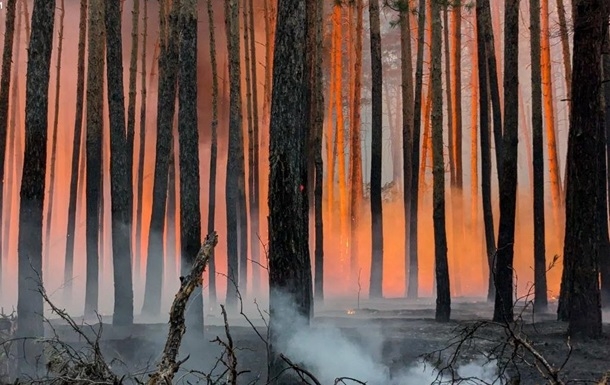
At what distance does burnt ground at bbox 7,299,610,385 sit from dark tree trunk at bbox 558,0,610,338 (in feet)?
1.67

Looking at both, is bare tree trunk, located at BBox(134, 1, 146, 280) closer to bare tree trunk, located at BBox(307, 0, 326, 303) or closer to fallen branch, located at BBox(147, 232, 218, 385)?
bare tree trunk, located at BBox(307, 0, 326, 303)

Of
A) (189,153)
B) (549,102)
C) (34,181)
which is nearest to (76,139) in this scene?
(189,153)

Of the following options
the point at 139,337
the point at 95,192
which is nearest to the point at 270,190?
the point at 139,337

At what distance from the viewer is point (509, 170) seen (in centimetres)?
971

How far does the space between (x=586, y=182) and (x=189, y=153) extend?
625cm

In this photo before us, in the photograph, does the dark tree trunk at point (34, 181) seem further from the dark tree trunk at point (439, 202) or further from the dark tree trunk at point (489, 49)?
the dark tree trunk at point (489, 49)

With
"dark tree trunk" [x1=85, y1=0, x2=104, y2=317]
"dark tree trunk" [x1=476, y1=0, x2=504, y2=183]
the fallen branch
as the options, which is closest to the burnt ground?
"dark tree trunk" [x1=85, y1=0, x2=104, y2=317]

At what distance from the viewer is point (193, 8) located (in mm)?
9766

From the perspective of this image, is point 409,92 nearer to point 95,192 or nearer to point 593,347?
point 95,192

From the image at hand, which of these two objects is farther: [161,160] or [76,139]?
[76,139]

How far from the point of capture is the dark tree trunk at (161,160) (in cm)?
1285

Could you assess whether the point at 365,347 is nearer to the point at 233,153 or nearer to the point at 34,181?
the point at 34,181

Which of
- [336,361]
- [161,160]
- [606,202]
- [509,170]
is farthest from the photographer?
[161,160]

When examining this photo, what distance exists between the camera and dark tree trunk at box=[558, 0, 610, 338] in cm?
812
